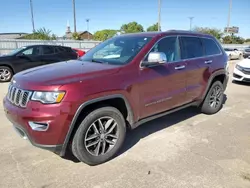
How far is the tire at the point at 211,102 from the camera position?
5195 mm

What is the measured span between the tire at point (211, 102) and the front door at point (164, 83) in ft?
3.56

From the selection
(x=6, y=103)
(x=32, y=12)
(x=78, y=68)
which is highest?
(x=32, y=12)

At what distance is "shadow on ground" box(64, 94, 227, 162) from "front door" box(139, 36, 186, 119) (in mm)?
596

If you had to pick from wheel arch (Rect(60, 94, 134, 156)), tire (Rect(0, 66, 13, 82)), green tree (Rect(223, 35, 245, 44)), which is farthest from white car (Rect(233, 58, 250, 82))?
green tree (Rect(223, 35, 245, 44))

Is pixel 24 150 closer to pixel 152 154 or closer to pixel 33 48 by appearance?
pixel 152 154

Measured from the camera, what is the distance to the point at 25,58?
31.9ft

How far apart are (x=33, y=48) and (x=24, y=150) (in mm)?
7385

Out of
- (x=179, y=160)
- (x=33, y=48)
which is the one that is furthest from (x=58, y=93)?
(x=33, y=48)

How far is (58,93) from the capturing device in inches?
105

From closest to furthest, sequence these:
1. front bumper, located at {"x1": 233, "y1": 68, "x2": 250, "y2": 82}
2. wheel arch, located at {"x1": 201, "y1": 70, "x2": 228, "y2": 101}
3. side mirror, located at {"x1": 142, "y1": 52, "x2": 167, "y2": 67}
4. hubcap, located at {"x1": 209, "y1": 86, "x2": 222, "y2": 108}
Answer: side mirror, located at {"x1": 142, "y1": 52, "x2": 167, "y2": 67} → wheel arch, located at {"x1": 201, "y1": 70, "x2": 228, "y2": 101} → hubcap, located at {"x1": 209, "y1": 86, "x2": 222, "y2": 108} → front bumper, located at {"x1": 233, "y1": 68, "x2": 250, "y2": 82}

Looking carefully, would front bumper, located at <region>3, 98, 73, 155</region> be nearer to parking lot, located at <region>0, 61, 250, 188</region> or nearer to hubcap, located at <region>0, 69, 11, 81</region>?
parking lot, located at <region>0, 61, 250, 188</region>

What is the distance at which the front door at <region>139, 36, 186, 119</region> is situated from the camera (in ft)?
11.7

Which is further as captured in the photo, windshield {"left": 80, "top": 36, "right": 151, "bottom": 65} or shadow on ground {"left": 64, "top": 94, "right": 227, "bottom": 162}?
shadow on ground {"left": 64, "top": 94, "right": 227, "bottom": 162}

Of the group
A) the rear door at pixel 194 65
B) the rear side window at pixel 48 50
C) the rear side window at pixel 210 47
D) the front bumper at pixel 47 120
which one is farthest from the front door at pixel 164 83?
the rear side window at pixel 48 50
